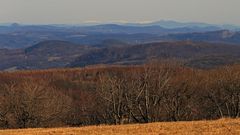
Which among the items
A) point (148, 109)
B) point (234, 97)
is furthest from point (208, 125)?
point (234, 97)

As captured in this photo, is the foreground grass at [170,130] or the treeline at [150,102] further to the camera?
the treeline at [150,102]

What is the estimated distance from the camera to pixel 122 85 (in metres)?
73.1

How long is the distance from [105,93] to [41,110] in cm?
1167

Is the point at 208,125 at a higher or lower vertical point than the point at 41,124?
higher

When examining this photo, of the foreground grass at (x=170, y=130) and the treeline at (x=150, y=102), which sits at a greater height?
the foreground grass at (x=170, y=130)

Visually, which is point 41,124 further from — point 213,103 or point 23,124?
point 213,103

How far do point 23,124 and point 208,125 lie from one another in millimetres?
43043

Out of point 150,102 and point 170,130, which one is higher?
point 170,130

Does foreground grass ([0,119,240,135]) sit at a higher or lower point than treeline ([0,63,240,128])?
higher

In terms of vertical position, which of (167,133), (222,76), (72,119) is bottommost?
(72,119)

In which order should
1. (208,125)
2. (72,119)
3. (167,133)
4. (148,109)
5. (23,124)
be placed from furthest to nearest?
1. (72,119)
2. (23,124)
3. (148,109)
4. (208,125)
5. (167,133)

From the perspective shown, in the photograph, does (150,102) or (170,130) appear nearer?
(170,130)

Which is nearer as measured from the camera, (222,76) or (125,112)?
(125,112)

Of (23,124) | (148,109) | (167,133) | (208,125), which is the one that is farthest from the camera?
(23,124)
